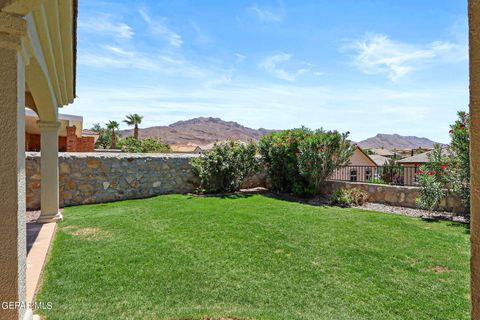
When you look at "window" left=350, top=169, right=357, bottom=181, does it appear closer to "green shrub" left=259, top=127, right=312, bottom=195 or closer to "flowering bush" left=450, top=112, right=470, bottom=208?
"green shrub" left=259, top=127, right=312, bottom=195

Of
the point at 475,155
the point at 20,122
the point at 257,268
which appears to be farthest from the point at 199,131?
the point at 475,155

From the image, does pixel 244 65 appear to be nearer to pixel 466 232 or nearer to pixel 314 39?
pixel 314 39

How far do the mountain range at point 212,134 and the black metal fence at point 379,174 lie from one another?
4051 inches

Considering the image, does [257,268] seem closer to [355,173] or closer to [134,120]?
[355,173]

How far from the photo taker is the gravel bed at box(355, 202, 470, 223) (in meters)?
7.77

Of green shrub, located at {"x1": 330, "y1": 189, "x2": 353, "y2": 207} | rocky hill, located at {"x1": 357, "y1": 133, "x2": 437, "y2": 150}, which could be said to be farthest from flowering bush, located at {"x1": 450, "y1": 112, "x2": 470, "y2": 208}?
rocky hill, located at {"x1": 357, "y1": 133, "x2": 437, "y2": 150}

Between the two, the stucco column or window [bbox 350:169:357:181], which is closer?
the stucco column

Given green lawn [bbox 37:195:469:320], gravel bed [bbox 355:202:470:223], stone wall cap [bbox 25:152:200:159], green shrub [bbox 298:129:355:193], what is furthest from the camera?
green shrub [bbox 298:129:355:193]

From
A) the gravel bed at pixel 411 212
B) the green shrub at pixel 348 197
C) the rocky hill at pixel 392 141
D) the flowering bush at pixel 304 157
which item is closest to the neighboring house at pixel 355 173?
the flowering bush at pixel 304 157

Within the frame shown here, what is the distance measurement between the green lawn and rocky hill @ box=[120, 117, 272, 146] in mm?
103088

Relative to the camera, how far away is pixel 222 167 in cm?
1146

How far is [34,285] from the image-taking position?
11.5 ft

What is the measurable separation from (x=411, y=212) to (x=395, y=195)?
3.85 feet

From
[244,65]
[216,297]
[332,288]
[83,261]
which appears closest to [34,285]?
[83,261]
